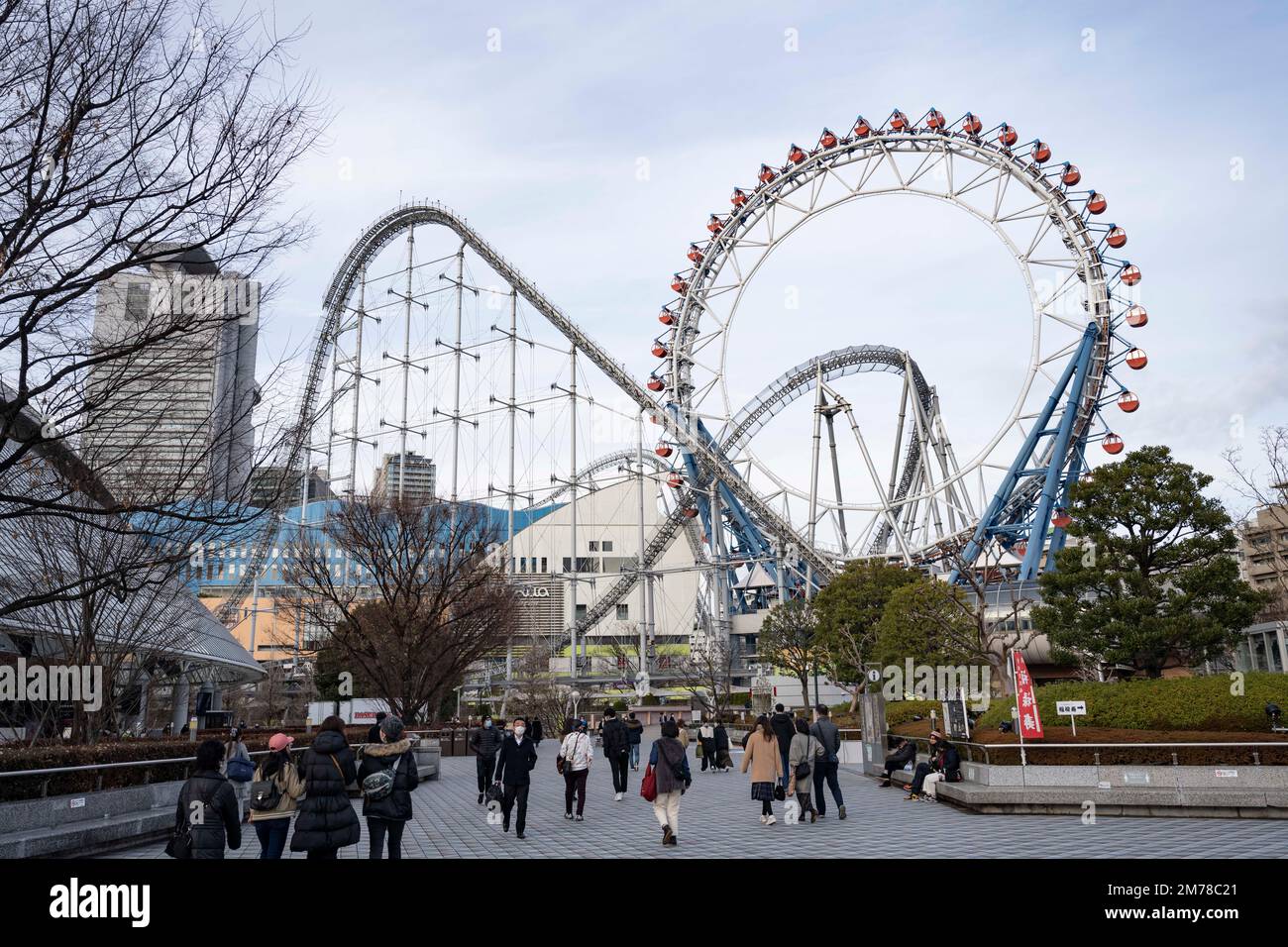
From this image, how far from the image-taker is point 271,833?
26.6ft

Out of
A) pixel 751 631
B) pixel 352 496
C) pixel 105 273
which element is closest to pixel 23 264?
pixel 105 273

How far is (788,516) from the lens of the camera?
157 feet

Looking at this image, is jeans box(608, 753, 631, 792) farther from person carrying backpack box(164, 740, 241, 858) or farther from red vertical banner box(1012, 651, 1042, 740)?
person carrying backpack box(164, 740, 241, 858)

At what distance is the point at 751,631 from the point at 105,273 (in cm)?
4841

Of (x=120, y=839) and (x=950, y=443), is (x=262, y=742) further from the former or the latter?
(x=950, y=443)

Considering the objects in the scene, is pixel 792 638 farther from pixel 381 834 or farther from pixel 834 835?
pixel 381 834

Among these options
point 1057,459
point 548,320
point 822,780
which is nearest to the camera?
point 822,780

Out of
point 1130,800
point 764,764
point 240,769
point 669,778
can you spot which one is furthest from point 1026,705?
point 240,769

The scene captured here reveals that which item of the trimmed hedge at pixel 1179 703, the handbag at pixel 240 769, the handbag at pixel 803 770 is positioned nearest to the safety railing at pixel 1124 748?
the trimmed hedge at pixel 1179 703

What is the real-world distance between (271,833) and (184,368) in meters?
4.23

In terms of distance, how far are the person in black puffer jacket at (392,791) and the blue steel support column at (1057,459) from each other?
1453 inches

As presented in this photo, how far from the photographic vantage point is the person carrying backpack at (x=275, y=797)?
8016mm

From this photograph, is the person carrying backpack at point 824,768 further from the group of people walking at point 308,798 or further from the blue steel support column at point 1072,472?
the blue steel support column at point 1072,472

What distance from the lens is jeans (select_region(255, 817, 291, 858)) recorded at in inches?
318
